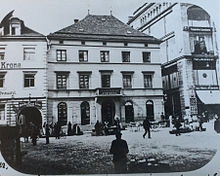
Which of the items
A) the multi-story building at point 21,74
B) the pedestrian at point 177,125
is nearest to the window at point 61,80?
the multi-story building at point 21,74

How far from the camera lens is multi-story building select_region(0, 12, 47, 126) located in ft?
10.2

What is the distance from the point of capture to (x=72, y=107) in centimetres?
316

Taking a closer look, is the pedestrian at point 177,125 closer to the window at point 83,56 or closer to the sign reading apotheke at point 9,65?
the window at point 83,56

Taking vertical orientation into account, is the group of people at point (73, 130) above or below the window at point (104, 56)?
below

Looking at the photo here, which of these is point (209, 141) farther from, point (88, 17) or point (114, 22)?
point (88, 17)

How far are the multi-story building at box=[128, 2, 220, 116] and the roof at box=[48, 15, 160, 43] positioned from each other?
0.34 feet

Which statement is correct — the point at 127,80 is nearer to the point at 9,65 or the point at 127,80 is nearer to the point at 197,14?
the point at 197,14

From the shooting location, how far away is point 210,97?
3.34 metres

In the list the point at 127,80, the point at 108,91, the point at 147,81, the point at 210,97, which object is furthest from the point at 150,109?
the point at 210,97

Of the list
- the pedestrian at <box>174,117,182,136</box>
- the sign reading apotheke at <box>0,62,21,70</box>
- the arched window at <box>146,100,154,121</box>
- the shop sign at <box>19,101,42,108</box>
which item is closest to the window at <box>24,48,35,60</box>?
the sign reading apotheke at <box>0,62,21,70</box>

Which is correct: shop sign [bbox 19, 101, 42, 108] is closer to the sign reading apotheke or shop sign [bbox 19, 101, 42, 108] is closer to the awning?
the sign reading apotheke

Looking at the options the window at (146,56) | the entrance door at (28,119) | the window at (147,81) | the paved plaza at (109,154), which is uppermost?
the window at (146,56)

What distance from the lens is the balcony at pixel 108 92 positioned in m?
3.19

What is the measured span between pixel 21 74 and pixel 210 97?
7.39 ft
